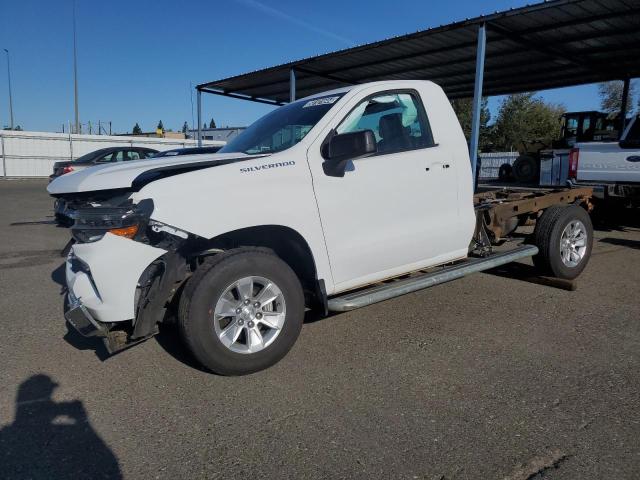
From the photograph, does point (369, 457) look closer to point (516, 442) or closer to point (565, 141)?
point (516, 442)

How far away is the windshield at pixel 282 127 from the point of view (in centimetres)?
402

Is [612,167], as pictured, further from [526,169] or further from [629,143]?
[526,169]

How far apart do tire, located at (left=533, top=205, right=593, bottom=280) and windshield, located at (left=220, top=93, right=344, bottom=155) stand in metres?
2.98

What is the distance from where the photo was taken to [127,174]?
3271mm

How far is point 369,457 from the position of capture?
2.59 m

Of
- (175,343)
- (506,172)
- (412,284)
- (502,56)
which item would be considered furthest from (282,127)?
(506,172)

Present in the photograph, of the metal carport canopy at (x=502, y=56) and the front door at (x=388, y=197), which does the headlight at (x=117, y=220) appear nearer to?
the front door at (x=388, y=197)

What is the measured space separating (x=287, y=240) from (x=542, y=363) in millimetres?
2101

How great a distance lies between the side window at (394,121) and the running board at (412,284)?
1114 mm

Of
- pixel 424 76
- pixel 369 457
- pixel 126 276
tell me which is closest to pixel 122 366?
pixel 126 276

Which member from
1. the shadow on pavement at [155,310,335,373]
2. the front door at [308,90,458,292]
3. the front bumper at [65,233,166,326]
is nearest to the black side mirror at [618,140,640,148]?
the front door at [308,90,458,292]

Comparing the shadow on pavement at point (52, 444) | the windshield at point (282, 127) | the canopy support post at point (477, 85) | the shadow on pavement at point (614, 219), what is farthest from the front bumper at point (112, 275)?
the shadow on pavement at point (614, 219)

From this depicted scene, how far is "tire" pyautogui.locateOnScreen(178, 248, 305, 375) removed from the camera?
3.21m

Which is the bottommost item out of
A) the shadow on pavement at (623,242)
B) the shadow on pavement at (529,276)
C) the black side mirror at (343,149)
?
the shadow on pavement at (529,276)
